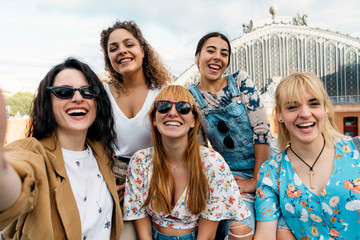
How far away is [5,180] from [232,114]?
229 cm

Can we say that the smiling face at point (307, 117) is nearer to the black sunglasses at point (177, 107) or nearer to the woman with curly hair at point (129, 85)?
the black sunglasses at point (177, 107)

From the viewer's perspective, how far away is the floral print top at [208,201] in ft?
7.18

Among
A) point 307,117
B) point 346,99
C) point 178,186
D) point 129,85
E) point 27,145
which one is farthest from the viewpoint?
point 346,99

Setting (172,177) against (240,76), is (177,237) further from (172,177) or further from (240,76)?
(240,76)

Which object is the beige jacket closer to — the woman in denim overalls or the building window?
the woman in denim overalls

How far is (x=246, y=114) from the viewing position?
284 cm

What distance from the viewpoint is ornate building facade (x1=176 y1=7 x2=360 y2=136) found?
909 inches

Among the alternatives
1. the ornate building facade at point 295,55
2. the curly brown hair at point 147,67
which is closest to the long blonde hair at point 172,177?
the curly brown hair at point 147,67

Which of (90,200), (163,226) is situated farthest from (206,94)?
(90,200)

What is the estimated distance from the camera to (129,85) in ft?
10.2

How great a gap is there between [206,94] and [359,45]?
1017 inches

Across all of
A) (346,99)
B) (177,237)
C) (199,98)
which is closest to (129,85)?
(199,98)

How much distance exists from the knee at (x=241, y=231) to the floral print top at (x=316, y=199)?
5.4 inches

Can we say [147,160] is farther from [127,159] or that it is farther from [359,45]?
[359,45]
